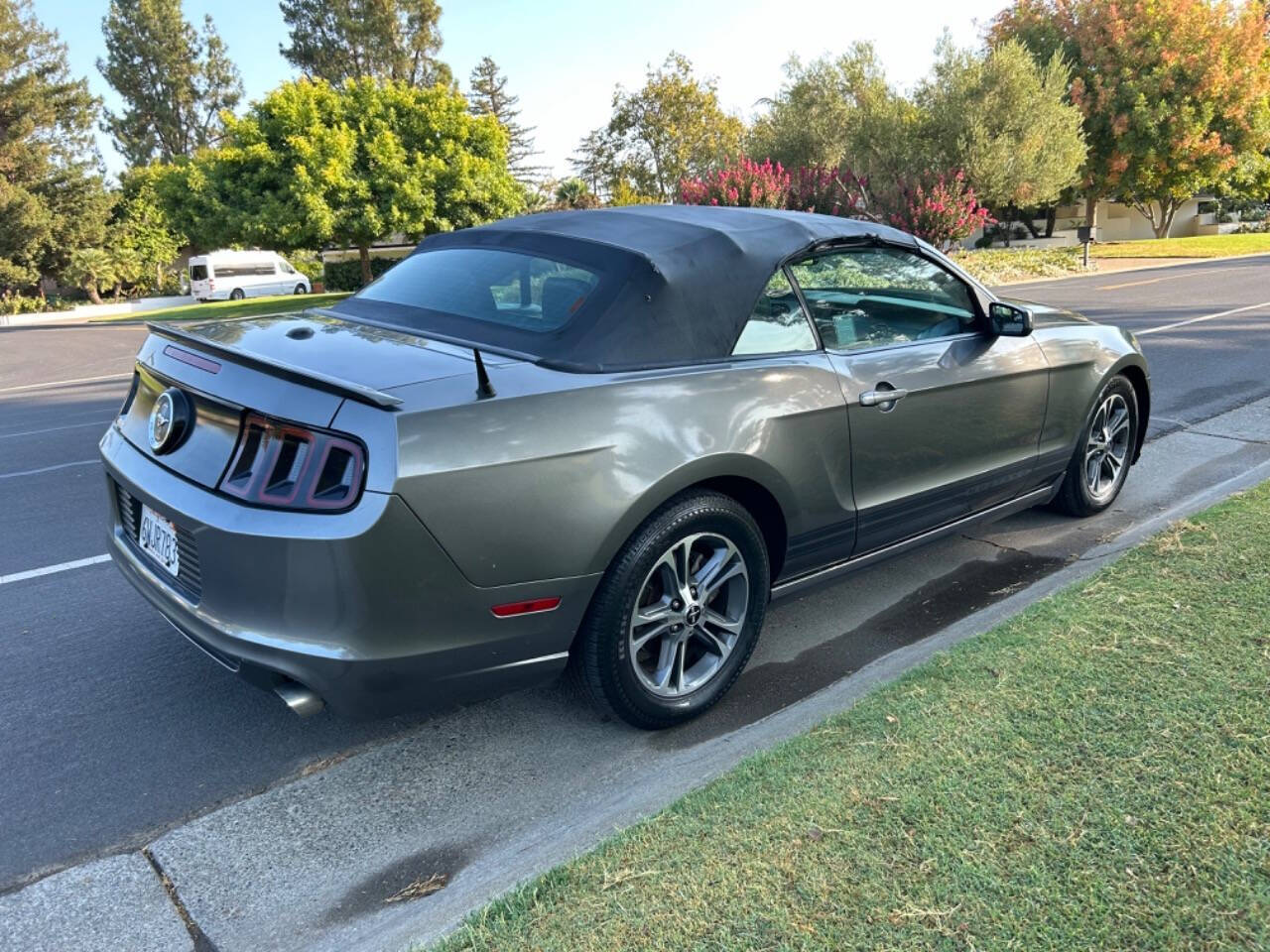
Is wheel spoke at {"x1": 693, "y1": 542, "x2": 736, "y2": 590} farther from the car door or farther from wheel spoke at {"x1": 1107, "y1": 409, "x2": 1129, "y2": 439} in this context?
wheel spoke at {"x1": 1107, "y1": 409, "x2": 1129, "y2": 439}

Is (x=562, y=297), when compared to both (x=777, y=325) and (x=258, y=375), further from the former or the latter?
(x=258, y=375)

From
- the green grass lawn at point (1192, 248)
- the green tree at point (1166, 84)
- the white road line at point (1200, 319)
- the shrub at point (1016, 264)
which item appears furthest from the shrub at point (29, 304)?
the white road line at point (1200, 319)

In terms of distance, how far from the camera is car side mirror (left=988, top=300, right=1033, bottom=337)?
4.05 meters

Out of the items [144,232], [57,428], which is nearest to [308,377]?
[57,428]

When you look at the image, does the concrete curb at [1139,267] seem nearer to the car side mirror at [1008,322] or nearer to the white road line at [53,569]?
the car side mirror at [1008,322]

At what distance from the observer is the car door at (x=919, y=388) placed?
11.7ft

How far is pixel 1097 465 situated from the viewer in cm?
500

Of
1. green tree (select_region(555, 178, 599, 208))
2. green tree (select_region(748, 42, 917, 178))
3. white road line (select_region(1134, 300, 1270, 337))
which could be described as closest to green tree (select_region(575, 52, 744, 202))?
green tree (select_region(555, 178, 599, 208))

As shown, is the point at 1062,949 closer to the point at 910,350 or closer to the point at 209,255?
the point at 910,350

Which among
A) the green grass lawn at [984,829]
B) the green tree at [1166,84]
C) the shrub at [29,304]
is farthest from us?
the shrub at [29,304]

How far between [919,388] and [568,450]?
1.70 metres

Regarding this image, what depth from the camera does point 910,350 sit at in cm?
377

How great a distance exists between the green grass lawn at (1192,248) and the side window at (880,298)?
109 feet

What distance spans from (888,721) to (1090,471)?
2858mm
